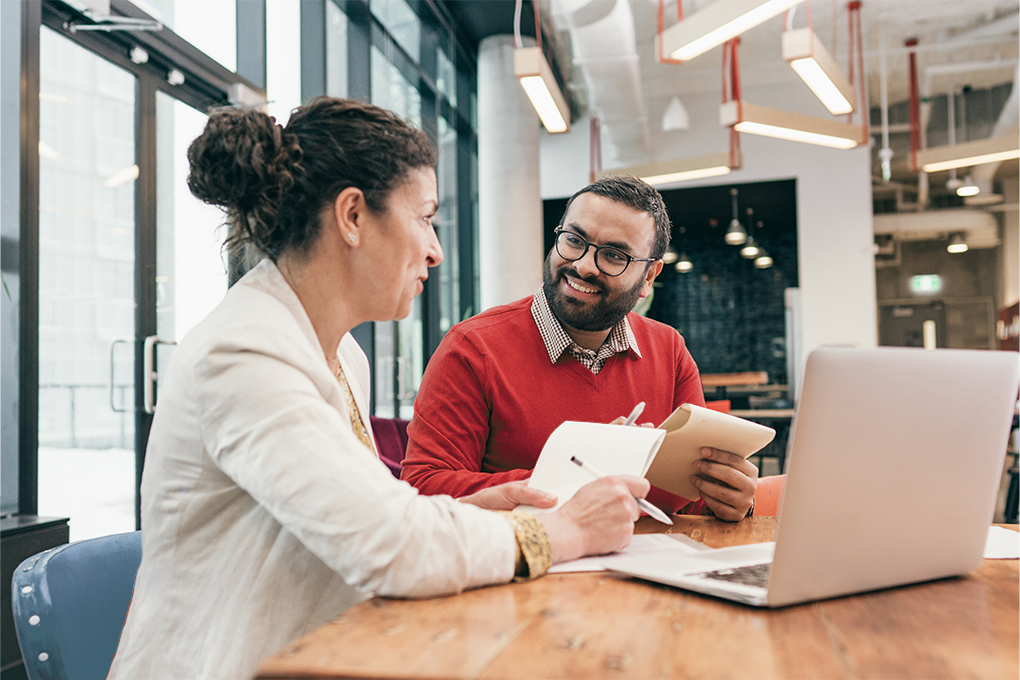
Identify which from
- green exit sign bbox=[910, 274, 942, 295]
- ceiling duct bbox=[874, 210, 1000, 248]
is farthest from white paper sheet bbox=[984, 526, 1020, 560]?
green exit sign bbox=[910, 274, 942, 295]

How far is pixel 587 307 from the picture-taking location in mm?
1780

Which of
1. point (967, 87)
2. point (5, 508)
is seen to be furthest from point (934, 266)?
point (5, 508)

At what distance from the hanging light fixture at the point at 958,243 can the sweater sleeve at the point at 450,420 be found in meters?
10.9

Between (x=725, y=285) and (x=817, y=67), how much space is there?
20.8 feet

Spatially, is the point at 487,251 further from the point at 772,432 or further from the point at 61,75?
the point at 772,432

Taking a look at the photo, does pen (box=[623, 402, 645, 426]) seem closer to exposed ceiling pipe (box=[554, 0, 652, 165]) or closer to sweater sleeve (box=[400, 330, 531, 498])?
sweater sleeve (box=[400, 330, 531, 498])

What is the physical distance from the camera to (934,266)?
36.2 ft

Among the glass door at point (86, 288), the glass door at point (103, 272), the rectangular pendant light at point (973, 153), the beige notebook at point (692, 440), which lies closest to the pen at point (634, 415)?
the beige notebook at point (692, 440)

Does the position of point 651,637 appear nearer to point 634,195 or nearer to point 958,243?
point 634,195

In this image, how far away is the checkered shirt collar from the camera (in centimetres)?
179

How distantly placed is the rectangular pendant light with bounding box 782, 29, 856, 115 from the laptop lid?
3.06 metres

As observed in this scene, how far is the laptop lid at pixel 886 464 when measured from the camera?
2.45 feet

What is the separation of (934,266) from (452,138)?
26.5 ft

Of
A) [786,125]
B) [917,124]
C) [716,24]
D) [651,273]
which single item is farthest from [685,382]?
[917,124]
